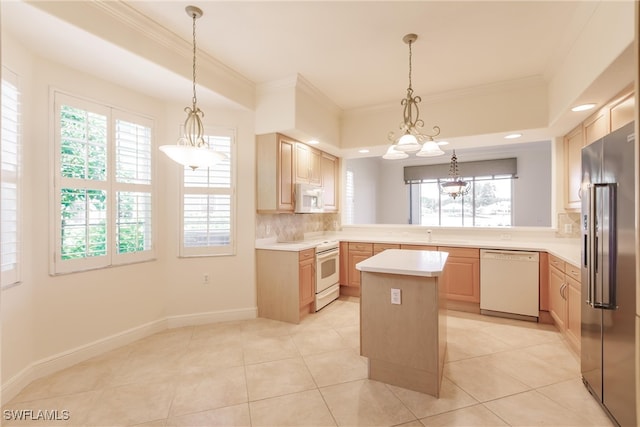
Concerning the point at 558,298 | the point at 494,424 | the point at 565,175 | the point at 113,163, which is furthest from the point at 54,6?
the point at 565,175

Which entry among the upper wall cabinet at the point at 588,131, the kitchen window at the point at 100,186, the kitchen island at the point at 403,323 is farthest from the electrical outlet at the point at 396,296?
the kitchen window at the point at 100,186

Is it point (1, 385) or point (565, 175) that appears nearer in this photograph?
point (1, 385)

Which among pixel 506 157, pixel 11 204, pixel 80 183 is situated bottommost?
pixel 11 204

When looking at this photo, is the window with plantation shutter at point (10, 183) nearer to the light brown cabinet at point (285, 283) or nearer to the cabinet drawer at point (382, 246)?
the light brown cabinet at point (285, 283)

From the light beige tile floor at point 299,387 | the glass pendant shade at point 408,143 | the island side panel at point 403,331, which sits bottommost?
the light beige tile floor at point 299,387

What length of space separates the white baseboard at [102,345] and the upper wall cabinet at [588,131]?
397 centimetres

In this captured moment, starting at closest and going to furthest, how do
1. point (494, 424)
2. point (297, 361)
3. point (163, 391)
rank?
point (494, 424) → point (163, 391) → point (297, 361)

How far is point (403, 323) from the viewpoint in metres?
2.21

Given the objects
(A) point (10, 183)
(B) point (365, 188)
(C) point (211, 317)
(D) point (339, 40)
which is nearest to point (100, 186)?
(A) point (10, 183)

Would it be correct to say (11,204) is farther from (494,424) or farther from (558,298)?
(558,298)

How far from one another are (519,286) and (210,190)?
3854mm

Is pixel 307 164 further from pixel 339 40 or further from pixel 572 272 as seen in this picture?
pixel 572 272

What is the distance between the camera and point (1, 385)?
2080 mm

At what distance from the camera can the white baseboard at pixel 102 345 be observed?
7.32 ft
